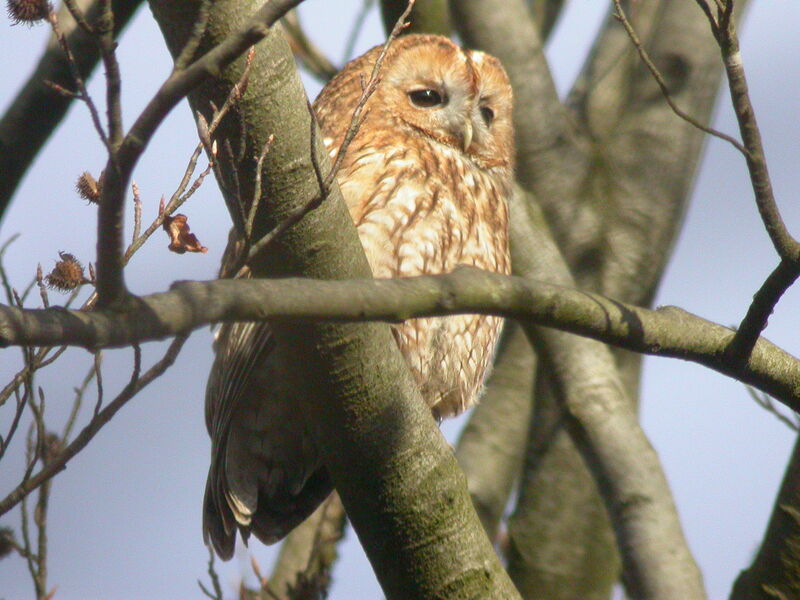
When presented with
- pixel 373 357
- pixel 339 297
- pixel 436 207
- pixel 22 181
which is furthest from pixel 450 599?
pixel 22 181

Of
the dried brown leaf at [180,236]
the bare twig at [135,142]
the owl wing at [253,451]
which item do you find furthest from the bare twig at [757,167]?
the owl wing at [253,451]

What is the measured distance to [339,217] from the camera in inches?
81.7

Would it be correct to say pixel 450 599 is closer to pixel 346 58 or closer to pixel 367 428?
pixel 367 428

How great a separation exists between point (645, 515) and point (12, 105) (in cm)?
207

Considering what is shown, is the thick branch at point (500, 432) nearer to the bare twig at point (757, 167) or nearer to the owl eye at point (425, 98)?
the owl eye at point (425, 98)

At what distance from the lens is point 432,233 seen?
10.3ft

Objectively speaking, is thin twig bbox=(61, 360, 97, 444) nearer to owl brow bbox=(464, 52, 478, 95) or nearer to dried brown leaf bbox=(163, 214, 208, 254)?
dried brown leaf bbox=(163, 214, 208, 254)

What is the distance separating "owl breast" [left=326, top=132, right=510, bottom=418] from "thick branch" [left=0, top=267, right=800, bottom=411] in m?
1.06

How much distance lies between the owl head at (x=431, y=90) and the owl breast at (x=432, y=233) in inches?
3.0

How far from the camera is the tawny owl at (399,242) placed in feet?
10.1

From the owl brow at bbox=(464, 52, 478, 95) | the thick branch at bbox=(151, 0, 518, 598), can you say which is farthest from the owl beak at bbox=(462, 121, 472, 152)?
the thick branch at bbox=(151, 0, 518, 598)

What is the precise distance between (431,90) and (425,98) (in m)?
0.03

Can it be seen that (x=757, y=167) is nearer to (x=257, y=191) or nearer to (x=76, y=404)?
(x=257, y=191)

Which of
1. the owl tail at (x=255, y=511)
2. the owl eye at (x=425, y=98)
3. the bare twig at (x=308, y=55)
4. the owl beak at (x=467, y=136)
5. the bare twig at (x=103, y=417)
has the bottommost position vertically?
the bare twig at (x=103, y=417)
